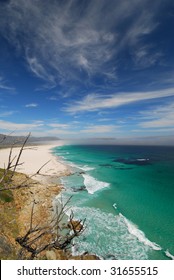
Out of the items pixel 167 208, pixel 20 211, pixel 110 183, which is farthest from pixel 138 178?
pixel 20 211

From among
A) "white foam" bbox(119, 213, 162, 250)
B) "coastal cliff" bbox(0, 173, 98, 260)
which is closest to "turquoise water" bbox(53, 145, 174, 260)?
"white foam" bbox(119, 213, 162, 250)

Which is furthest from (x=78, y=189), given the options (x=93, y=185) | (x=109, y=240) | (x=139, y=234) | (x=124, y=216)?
(x=109, y=240)

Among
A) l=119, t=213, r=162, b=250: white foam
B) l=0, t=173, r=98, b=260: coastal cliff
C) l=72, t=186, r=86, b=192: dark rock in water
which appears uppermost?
l=0, t=173, r=98, b=260: coastal cliff

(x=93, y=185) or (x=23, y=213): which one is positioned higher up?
(x=23, y=213)

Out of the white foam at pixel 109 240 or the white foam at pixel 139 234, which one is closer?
the white foam at pixel 109 240

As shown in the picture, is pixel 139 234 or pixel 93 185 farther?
pixel 93 185

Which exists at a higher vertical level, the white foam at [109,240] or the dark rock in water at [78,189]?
the dark rock in water at [78,189]

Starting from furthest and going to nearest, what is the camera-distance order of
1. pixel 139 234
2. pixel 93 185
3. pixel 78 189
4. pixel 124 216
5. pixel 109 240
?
1. pixel 93 185
2. pixel 78 189
3. pixel 124 216
4. pixel 139 234
5. pixel 109 240

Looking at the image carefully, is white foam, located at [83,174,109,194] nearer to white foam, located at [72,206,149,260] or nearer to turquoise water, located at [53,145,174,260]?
turquoise water, located at [53,145,174,260]

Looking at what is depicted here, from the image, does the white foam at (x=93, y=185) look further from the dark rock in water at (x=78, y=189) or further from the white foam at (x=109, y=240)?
the white foam at (x=109, y=240)

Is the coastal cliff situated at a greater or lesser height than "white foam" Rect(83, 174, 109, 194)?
greater

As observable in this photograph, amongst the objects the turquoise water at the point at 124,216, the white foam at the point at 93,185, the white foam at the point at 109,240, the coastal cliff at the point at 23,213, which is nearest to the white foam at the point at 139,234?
the turquoise water at the point at 124,216

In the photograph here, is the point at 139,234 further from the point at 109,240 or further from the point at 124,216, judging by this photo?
the point at 124,216
